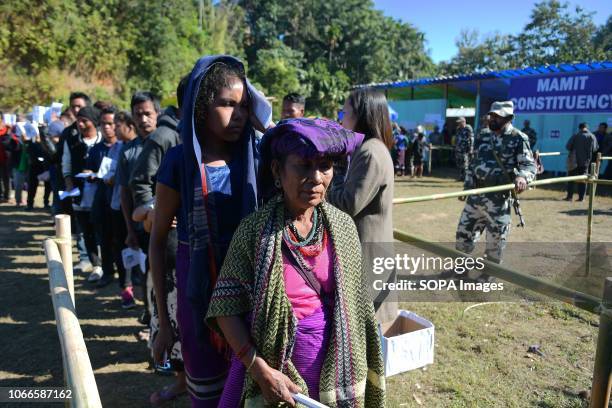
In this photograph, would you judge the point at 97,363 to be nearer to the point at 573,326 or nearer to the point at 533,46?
the point at 573,326

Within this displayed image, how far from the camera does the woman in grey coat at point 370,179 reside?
2607 mm

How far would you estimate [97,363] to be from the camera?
3436mm

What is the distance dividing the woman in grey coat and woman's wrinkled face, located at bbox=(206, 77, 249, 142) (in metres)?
1.00

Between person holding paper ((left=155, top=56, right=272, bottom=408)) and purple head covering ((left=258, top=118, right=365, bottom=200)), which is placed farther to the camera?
person holding paper ((left=155, top=56, right=272, bottom=408))

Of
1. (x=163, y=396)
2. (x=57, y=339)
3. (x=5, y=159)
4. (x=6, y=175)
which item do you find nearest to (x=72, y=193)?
(x=57, y=339)

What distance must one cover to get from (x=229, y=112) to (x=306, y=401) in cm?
107

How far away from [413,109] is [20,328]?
19909mm

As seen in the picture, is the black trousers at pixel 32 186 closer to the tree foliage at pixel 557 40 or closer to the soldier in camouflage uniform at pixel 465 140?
the soldier in camouflage uniform at pixel 465 140

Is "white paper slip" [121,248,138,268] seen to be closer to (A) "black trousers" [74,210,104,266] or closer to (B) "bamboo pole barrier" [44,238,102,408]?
(B) "bamboo pole barrier" [44,238,102,408]

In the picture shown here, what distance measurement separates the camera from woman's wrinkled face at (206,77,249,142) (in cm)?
173

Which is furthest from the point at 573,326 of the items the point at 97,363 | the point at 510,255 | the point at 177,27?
the point at 177,27

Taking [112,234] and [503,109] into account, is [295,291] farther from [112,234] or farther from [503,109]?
[503,109]

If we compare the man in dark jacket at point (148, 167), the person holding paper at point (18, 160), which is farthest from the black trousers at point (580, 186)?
the person holding paper at point (18, 160)

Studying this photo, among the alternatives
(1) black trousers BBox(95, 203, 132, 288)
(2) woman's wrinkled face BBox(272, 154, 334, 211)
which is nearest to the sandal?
(1) black trousers BBox(95, 203, 132, 288)
